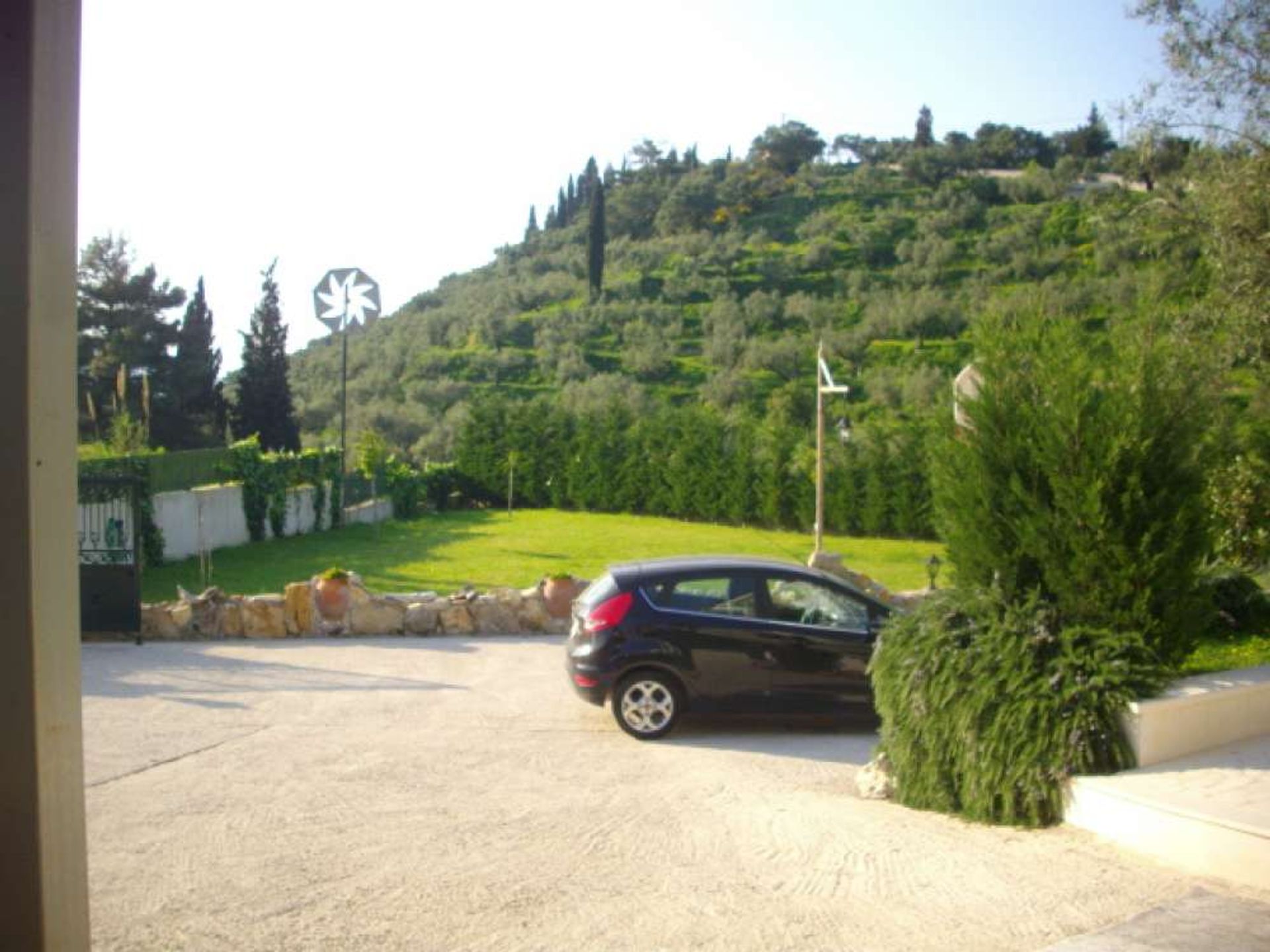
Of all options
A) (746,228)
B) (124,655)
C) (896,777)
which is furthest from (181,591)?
(746,228)

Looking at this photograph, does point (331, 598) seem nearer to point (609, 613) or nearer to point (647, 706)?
point (609, 613)

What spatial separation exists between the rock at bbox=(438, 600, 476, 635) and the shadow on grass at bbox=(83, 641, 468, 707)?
2.42 meters

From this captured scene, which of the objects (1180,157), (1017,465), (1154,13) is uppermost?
(1154,13)

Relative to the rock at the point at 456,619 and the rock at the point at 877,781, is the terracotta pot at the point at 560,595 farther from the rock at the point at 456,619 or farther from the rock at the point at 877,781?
the rock at the point at 877,781

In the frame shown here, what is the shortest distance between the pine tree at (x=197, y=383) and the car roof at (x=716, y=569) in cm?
2969

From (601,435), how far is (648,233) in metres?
55.3

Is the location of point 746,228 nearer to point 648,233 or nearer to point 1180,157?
point 648,233

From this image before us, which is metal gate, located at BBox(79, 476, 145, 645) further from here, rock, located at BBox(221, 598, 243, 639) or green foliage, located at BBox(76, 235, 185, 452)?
green foliage, located at BBox(76, 235, 185, 452)

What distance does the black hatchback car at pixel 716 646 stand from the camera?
9.77m

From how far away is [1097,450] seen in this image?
7254 millimetres

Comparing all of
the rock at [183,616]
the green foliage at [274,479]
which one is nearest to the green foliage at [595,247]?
the green foliage at [274,479]

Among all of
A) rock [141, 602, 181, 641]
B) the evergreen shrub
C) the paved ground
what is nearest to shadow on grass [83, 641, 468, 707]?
the paved ground

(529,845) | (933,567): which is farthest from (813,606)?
(529,845)

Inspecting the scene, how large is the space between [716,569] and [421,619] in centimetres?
595
